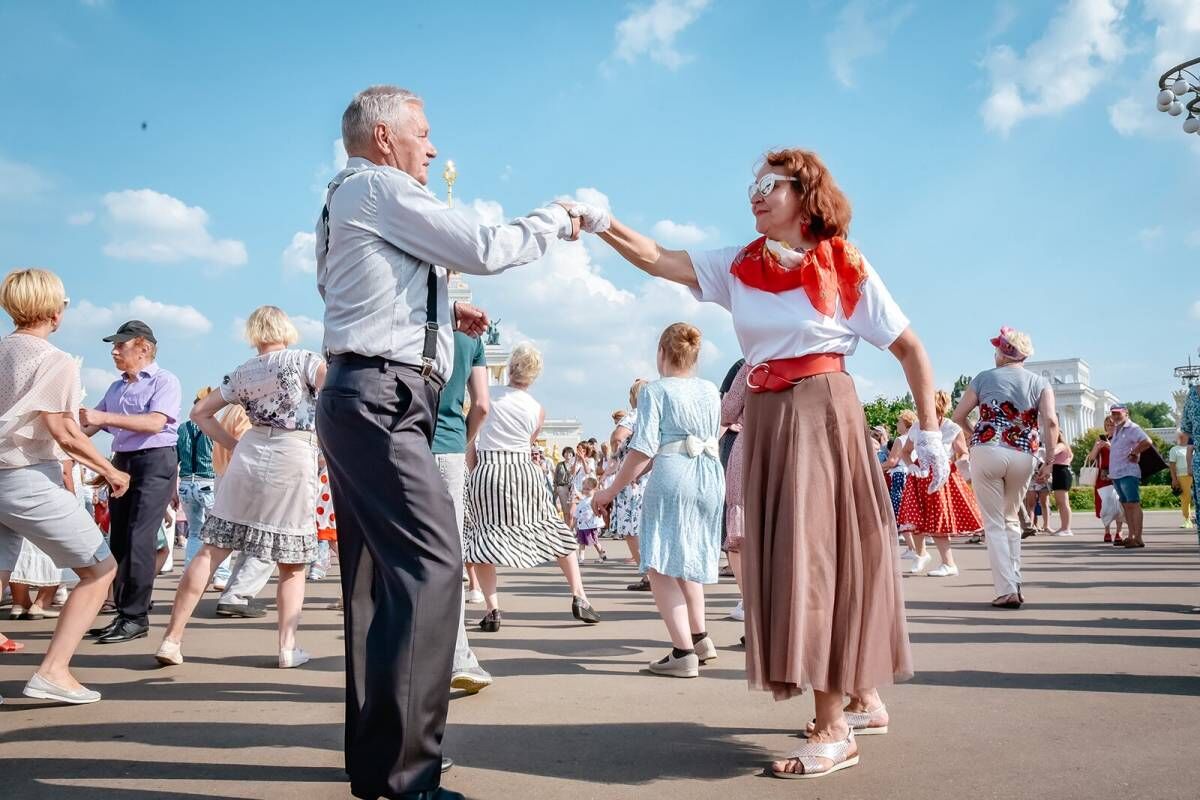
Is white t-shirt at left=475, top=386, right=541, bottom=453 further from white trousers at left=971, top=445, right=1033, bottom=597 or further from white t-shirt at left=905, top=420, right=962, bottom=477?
white t-shirt at left=905, top=420, right=962, bottom=477

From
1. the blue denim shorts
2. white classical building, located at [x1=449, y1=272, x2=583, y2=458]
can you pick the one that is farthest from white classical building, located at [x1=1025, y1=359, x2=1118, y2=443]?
the blue denim shorts

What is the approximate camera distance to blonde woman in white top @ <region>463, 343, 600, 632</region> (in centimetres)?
676

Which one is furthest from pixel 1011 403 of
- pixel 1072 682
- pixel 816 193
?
pixel 816 193

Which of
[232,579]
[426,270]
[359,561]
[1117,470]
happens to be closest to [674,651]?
[359,561]

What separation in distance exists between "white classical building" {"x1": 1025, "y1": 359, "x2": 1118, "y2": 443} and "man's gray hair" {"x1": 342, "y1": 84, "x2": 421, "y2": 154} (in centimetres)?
12089

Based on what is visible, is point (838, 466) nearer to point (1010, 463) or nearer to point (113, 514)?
point (1010, 463)

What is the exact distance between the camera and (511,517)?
6.87 meters

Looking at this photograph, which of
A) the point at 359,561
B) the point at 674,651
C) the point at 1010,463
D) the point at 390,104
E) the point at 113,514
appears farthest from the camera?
the point at 1010,463

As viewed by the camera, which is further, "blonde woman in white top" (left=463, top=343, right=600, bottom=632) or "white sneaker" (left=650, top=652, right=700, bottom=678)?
"blonde woman in white top" (left=463, top=343, right=600, bottom=632)

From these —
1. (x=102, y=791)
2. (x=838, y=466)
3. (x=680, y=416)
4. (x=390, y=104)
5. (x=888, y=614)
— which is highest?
(x=390, y=104)

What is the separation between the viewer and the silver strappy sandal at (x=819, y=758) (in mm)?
3266

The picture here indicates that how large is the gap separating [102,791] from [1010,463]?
6928 mm

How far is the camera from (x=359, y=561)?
311cm

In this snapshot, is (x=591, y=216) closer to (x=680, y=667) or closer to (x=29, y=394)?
(x=680, y=667)
